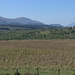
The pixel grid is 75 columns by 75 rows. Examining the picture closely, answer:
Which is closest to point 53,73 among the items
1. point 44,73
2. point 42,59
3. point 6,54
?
point 44,73

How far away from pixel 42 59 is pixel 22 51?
22.1ft

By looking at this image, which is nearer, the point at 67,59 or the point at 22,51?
the point at 67,59

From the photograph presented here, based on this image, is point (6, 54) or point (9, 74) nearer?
point (9, 74)

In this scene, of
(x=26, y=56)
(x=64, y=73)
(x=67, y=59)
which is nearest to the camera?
(x=64, y=73)

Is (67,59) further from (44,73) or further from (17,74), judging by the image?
(17,74)

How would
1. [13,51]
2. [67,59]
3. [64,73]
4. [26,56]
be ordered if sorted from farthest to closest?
[13,51] → [26,56] → [67,59] → [64,73]

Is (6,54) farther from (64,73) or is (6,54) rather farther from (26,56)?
(64,73)

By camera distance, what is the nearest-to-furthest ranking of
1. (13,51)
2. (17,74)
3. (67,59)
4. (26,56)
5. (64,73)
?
1. (17,74)
2. (64,73)
3. (67,59)
4. (26,56)
5. (13,51)

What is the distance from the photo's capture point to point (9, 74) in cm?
1756

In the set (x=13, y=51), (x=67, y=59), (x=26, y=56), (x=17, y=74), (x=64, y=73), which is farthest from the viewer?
(x=13, y=51)

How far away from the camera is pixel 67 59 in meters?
28.6

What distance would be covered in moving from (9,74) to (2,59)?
11548 millimetres

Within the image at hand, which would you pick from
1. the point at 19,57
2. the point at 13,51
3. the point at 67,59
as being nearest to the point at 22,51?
the point at 13,51

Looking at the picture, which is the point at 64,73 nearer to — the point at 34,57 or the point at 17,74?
the point at 17,74
